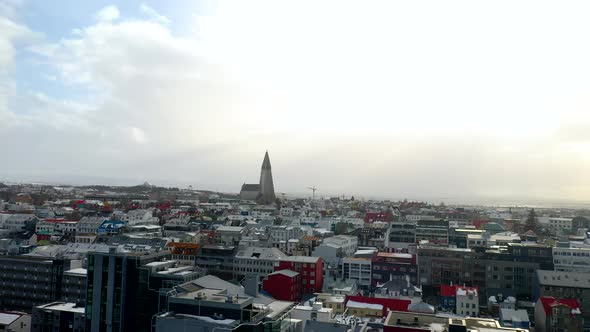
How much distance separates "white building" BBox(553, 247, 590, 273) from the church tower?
258ft

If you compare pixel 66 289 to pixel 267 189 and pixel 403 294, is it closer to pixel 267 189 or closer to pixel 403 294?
pixel 403 294

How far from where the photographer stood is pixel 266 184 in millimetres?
117062

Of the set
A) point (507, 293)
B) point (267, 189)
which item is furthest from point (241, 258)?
point (267, 189)

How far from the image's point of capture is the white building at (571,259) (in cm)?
4103

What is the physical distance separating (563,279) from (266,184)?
87534 millimetres

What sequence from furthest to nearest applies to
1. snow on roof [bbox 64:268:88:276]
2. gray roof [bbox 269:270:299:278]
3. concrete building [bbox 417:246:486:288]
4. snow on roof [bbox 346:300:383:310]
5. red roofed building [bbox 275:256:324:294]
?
1. concrete building [bbox 417:246:486:288]
2. red roofed building [bbox 275:256:324:294]
3. gray roof [bbox 269:270:299:278]
4. snow on roof [bbox 64:268:88:276]
5. snow on roof [bbox 346:300:383:310]

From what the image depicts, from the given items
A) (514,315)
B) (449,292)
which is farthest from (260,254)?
(514,315)

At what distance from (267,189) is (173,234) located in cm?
6451

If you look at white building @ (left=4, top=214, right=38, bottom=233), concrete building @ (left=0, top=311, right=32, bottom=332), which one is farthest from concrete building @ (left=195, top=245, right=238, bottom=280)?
white building @ (left=4, top=214, right=38, bottom=233)

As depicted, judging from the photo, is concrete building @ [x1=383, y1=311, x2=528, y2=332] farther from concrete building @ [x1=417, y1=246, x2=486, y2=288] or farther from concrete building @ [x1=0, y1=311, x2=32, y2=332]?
concrete building @ [x1=0, y1=311, x2=32, y2=332]

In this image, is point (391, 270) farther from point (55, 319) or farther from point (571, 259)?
point (55, 319)

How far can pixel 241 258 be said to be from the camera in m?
39.9

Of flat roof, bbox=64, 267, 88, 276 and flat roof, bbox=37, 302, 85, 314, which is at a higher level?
flat roof, bbox=64, 267, 88, 276

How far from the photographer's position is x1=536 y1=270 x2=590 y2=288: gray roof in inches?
1296
